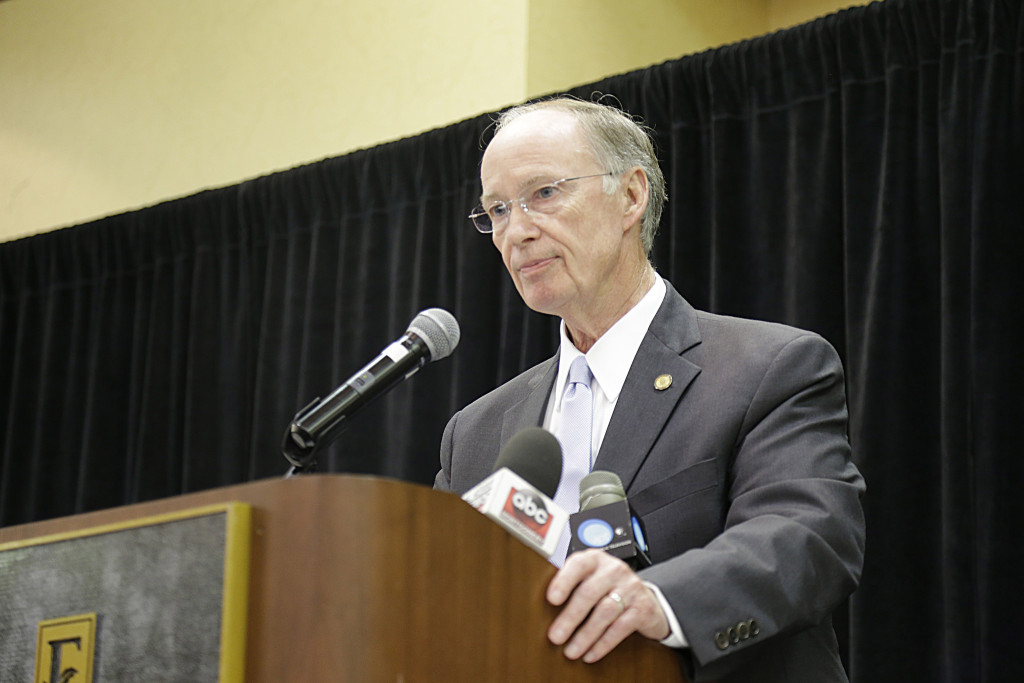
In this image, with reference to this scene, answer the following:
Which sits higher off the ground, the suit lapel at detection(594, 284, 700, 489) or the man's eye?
the man's eye

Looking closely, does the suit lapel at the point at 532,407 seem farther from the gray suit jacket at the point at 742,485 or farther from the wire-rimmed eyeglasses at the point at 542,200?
the wire-rimmed eyeglasses at the point at 542,200

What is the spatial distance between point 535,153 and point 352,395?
77 cm

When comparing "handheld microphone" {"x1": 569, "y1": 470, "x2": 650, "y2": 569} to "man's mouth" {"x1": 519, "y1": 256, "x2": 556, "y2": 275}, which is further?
"man's mouth" {"x1": 519, "y1": 256, "x2": 556, "y2": 275}

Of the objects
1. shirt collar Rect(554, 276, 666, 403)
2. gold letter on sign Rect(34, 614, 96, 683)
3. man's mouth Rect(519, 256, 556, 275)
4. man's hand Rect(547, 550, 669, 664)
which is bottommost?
gold letter on sign Rect(34, 614, 96, 683)

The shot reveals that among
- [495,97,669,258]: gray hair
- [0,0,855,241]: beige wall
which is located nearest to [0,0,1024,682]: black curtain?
[0,0,855,241]: beige wall

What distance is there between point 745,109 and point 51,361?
339 centimetres

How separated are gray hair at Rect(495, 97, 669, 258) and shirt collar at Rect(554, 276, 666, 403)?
27 centimetres

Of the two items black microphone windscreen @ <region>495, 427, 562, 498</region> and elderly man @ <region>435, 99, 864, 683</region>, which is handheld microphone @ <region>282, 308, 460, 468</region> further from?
elderly man @ <region>435, 99, 864, 683</region>

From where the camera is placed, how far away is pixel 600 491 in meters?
1.60

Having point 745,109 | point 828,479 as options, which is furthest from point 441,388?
point 828,479

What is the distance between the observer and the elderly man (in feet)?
4.82

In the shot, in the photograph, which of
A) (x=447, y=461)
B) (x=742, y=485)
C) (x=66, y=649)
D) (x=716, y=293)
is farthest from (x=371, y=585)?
(x=716, y=293)

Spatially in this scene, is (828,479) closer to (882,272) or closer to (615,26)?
(882,272)

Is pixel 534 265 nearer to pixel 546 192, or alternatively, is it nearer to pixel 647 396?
pixel 546 192
